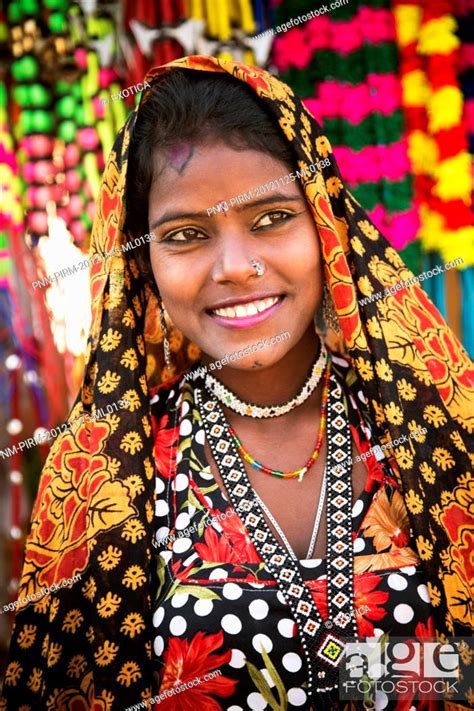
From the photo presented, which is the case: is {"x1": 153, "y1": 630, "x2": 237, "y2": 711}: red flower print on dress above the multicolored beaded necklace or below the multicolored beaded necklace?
below

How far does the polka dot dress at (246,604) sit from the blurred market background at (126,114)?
3.75ft

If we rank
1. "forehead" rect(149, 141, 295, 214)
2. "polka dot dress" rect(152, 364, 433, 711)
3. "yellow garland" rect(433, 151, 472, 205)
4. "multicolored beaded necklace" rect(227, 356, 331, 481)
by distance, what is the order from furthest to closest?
"yellow garland" rect(433, 151, 472, 205) → "multicolored beaded necklace" rect(227, 356, 331, 481) → "forehead" rect(149, 141, 295, 214) → "polka dot dress" rect(152, 364, 433, 711)

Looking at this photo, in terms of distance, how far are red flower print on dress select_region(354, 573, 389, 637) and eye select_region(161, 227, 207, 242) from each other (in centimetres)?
77

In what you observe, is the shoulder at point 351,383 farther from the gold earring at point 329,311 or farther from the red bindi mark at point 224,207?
the red bindi mark at point 224,207

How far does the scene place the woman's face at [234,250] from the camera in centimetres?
141

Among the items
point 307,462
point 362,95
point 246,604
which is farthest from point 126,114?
point 246,604

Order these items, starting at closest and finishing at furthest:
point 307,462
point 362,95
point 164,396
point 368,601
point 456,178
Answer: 1. point 368,601
2. point 307,462
3. point 164,396
4. point 456,178
5. point 362,95

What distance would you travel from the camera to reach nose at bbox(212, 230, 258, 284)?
139 centimetres

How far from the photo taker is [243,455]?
157 cm

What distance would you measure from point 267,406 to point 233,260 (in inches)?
15.7

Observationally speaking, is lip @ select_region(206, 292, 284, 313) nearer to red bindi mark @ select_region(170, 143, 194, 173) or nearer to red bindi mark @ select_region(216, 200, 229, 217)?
red bindi mark @ select_region(216, 200, 229, 217)

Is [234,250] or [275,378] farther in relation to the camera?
[275,378]

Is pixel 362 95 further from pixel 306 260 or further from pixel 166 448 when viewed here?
pixel 166 448

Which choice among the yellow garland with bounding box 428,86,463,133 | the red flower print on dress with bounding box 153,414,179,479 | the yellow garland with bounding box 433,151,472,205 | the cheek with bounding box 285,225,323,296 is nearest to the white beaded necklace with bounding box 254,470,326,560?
the red flower print on dress with bounding box 153,414,179,479
